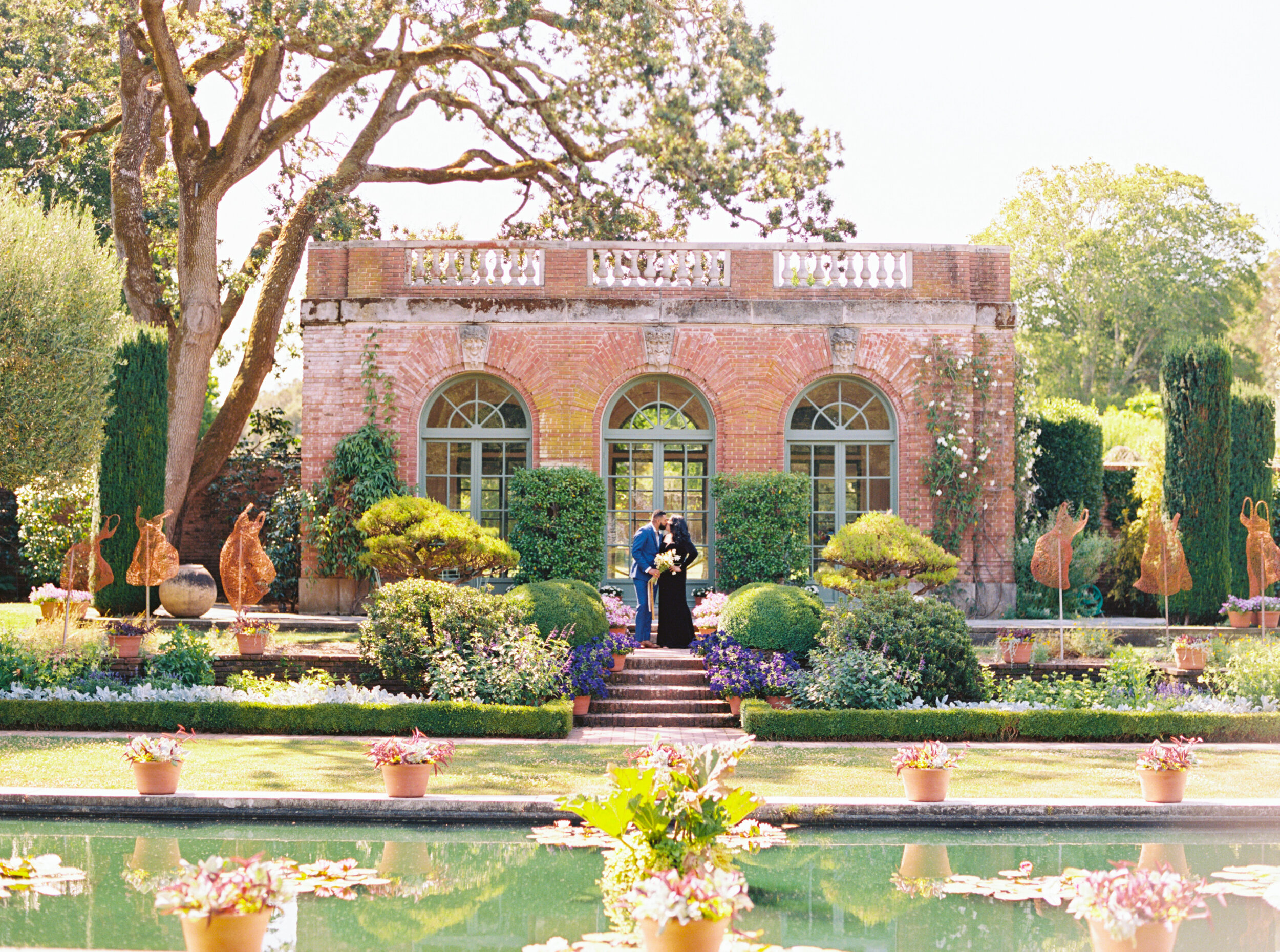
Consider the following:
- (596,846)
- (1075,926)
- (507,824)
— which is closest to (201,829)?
(507,824)

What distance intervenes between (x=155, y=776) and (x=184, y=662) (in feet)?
14.6

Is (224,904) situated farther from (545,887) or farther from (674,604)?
(674,604)

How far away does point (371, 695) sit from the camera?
10938 mm

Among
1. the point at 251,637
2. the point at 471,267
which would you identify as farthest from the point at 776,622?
the point at 471,267

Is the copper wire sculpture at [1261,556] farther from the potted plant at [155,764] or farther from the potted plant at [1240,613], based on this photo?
the potted plant at [155,764]

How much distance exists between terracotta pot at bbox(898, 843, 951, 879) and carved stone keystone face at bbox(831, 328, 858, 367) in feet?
33.8

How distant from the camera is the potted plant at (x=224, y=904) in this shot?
427 cm

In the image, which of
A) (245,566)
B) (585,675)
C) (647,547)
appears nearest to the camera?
(585,675)

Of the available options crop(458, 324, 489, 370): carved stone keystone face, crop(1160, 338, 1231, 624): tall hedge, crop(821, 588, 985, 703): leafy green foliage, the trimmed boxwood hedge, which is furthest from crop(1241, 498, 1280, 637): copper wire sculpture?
crop(458, 324, 489, 370): carved stone keystone face

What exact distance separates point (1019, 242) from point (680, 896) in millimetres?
41056

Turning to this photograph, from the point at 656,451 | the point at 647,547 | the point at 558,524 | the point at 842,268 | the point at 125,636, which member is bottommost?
the point at 125,636

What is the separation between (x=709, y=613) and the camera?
13469 mm

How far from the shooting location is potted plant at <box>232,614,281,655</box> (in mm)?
12125

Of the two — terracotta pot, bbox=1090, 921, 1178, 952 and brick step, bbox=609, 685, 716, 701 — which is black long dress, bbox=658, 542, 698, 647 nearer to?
brick step, bbox=609, 685, 716, 701
